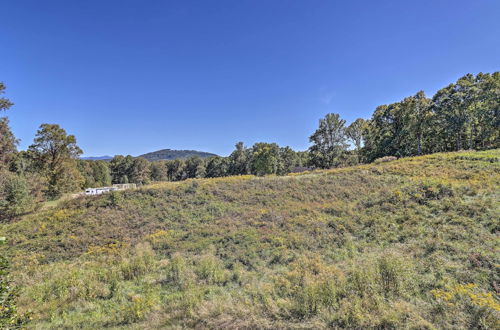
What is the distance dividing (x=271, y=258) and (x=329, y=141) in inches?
1295

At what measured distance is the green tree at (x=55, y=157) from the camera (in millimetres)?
28766

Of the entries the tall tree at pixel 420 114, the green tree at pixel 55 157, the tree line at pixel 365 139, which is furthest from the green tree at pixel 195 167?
the tall tree at pixel 420 114

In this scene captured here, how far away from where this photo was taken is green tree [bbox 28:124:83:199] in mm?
28766

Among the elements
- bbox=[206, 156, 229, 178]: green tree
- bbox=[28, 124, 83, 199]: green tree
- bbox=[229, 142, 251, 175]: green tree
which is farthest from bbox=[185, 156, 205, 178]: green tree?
bbox=[28, 124, 83, 199]: green tree

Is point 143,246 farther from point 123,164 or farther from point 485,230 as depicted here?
point 123,164

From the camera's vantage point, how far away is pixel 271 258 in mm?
8219

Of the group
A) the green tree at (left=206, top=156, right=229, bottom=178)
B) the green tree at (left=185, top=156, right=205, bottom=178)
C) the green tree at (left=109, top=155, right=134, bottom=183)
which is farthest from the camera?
the green tree at (left=185, top=156, right=205, bottom=178)

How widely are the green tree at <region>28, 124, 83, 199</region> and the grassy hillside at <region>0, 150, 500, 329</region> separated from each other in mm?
17928

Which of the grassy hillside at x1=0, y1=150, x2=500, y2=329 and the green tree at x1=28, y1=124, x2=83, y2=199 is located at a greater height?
the green tree at x1=28, y1=124, x2=83, y2=199

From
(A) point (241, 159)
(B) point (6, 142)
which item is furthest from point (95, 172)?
(B) point (6, 142)

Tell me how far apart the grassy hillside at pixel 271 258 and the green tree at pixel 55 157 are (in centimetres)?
1793

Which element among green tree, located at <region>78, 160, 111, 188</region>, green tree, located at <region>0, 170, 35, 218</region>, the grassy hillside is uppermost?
green tree, located at <region>78, 160, 111, 188</region>

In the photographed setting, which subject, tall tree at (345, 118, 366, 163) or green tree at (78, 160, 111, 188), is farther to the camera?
green tree at (78, 160, 111, 188)

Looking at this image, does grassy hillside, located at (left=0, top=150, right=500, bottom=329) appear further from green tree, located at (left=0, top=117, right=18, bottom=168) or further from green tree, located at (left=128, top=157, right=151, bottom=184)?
green tree, located at (left=128, top=157, right=151, bottom=184)
